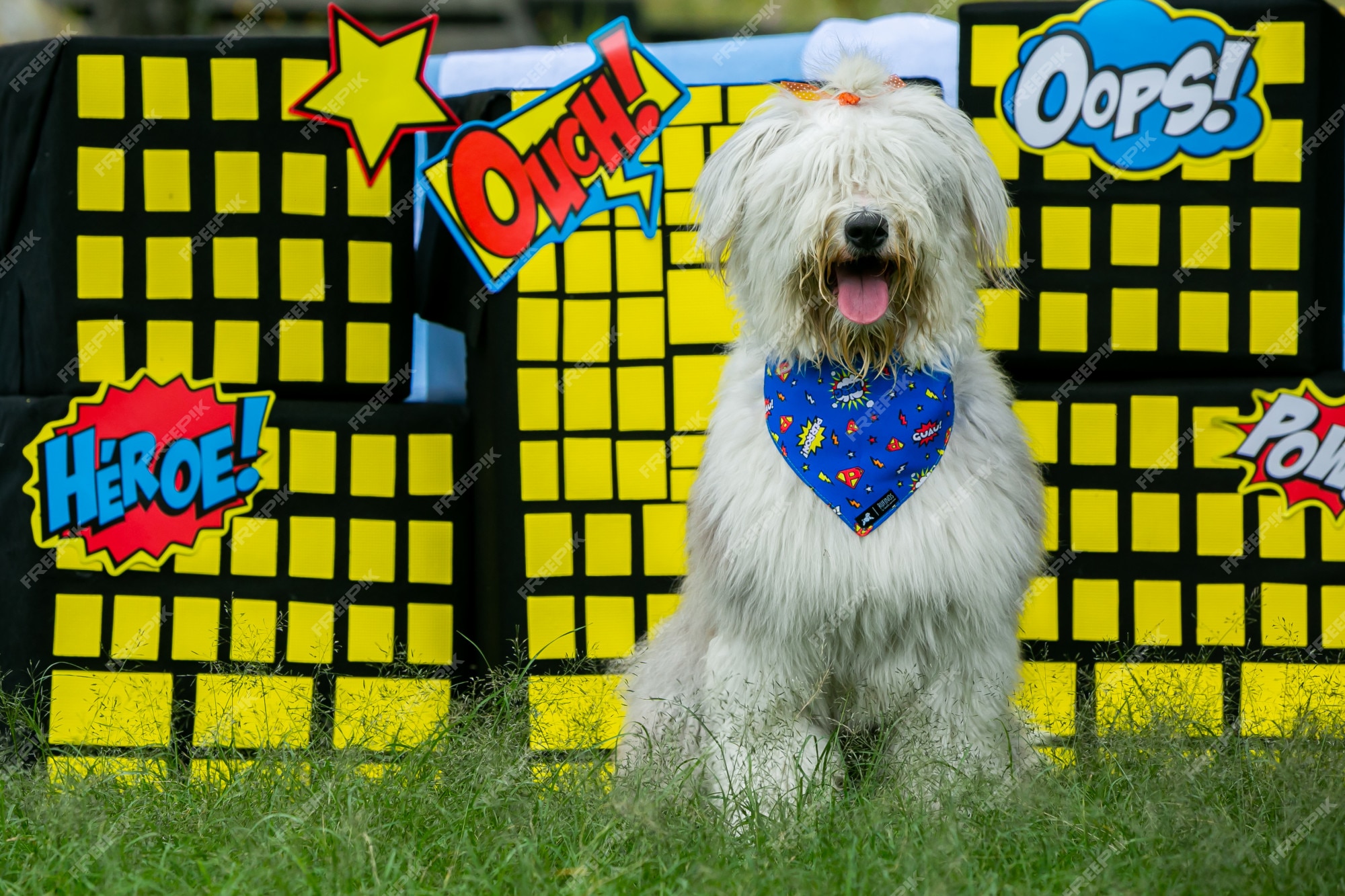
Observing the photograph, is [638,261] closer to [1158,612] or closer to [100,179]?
[100,179]

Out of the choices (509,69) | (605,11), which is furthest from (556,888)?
(605,11)

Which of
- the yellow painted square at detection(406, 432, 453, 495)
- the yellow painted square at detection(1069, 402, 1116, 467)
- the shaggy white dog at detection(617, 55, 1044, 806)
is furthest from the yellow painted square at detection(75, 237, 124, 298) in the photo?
the yellow painted square at detection(1069, 402, 1116, 467)

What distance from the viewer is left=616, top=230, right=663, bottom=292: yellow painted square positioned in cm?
386

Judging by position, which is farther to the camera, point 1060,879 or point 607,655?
A: point 607,655

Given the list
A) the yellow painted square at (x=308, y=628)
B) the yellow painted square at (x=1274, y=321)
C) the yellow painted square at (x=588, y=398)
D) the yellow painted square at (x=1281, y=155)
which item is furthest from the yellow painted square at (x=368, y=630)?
the yellow painted square at (x=1281, y=155)

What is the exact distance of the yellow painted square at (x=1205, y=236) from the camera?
12.2 ft

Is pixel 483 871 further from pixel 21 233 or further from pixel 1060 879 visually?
pixel 21 233

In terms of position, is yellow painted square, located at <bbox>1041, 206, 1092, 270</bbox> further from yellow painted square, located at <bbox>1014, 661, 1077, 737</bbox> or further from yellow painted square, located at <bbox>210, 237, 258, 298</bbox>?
yellow painted square, located at <bbox>210, 237, 258, 298</bbox>

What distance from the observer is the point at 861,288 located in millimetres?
2865

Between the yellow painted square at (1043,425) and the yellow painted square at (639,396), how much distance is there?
1.18 metres

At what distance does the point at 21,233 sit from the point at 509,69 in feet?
5.93

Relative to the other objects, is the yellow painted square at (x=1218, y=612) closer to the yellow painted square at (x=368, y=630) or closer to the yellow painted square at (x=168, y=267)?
the yellow painted square at (x=368, y=630)

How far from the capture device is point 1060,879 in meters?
2.42

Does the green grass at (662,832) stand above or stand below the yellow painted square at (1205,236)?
below
